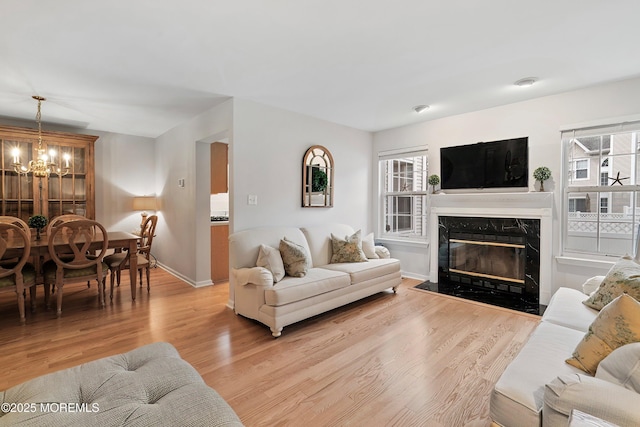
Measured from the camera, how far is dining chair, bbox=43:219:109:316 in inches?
126

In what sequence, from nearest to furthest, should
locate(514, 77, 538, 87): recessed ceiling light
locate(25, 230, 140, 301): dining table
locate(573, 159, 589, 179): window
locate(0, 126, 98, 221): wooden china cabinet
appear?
1. locate(514, 77, 538, 87): recessed ceiling light
2. locate(25, 230, 140, 301): dining table
3. locate(573, 159, 589, 179): window
4. locate(0, 126, 98, 221): wooden china cabinet

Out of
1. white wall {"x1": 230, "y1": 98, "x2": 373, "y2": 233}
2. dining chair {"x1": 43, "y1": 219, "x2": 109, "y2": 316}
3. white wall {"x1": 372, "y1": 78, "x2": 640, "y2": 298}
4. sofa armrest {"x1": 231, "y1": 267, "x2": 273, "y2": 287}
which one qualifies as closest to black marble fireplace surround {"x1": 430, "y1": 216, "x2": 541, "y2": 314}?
white wall {"x1": 372, "y1": 78, "x2": 640, "y2": 298}

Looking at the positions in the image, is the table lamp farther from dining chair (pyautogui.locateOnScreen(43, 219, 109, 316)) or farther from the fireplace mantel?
the fireplace mantel

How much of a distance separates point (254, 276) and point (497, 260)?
10.5 ft

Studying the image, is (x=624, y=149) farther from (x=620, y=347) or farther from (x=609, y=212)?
(x=620, y=347)

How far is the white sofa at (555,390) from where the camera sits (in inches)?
42.9

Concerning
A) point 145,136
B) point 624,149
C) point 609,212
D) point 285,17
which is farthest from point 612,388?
point 145,136

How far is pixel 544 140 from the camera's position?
363 centimetres

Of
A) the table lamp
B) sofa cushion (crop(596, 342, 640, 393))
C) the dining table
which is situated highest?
the table lamp

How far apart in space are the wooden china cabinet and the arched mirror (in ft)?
11.6

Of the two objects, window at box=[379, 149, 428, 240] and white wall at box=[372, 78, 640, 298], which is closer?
white wall at box=[372, 78, 640, 298]

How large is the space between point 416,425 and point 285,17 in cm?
268

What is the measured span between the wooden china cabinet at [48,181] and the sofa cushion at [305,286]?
3927 mm

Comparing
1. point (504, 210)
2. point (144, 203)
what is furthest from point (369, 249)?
point (144, 203)
